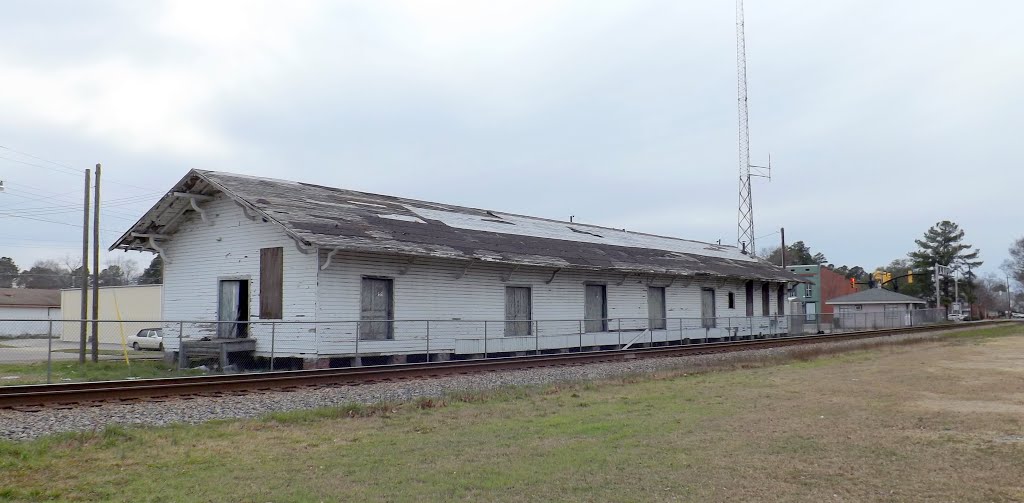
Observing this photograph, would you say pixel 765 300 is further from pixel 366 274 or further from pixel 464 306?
pixel 366 274

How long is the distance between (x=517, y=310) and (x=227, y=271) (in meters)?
9.47

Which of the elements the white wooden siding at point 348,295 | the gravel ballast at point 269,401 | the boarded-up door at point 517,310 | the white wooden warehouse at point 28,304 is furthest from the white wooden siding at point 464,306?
the white wooden warehouse at point 28,304

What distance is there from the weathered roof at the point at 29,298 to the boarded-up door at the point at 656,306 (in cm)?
5494

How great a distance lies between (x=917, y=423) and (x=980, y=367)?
11.6 metres

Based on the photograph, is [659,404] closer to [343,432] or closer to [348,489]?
[343,432]

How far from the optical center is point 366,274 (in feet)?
70.8

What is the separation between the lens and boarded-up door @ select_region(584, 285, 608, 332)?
29720mm

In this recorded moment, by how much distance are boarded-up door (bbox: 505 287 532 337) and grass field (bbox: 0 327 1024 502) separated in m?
12.7

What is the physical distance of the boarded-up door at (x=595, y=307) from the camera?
97.5 ft

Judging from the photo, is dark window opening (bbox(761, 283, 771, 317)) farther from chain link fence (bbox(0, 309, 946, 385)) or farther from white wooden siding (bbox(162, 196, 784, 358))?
white wooden siding (bbox(162, 196, 784, 358))

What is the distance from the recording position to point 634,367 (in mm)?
20344

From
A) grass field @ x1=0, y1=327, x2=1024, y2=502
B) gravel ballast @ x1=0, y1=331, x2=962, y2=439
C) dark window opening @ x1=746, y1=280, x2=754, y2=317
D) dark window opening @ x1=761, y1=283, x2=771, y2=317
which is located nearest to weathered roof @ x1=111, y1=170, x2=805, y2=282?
dark window opening @ x1=746, y1=280, x2=754, y2=317

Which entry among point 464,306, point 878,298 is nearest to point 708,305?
point 464,306

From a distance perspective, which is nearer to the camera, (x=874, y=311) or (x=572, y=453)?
(x=572, y=453)
